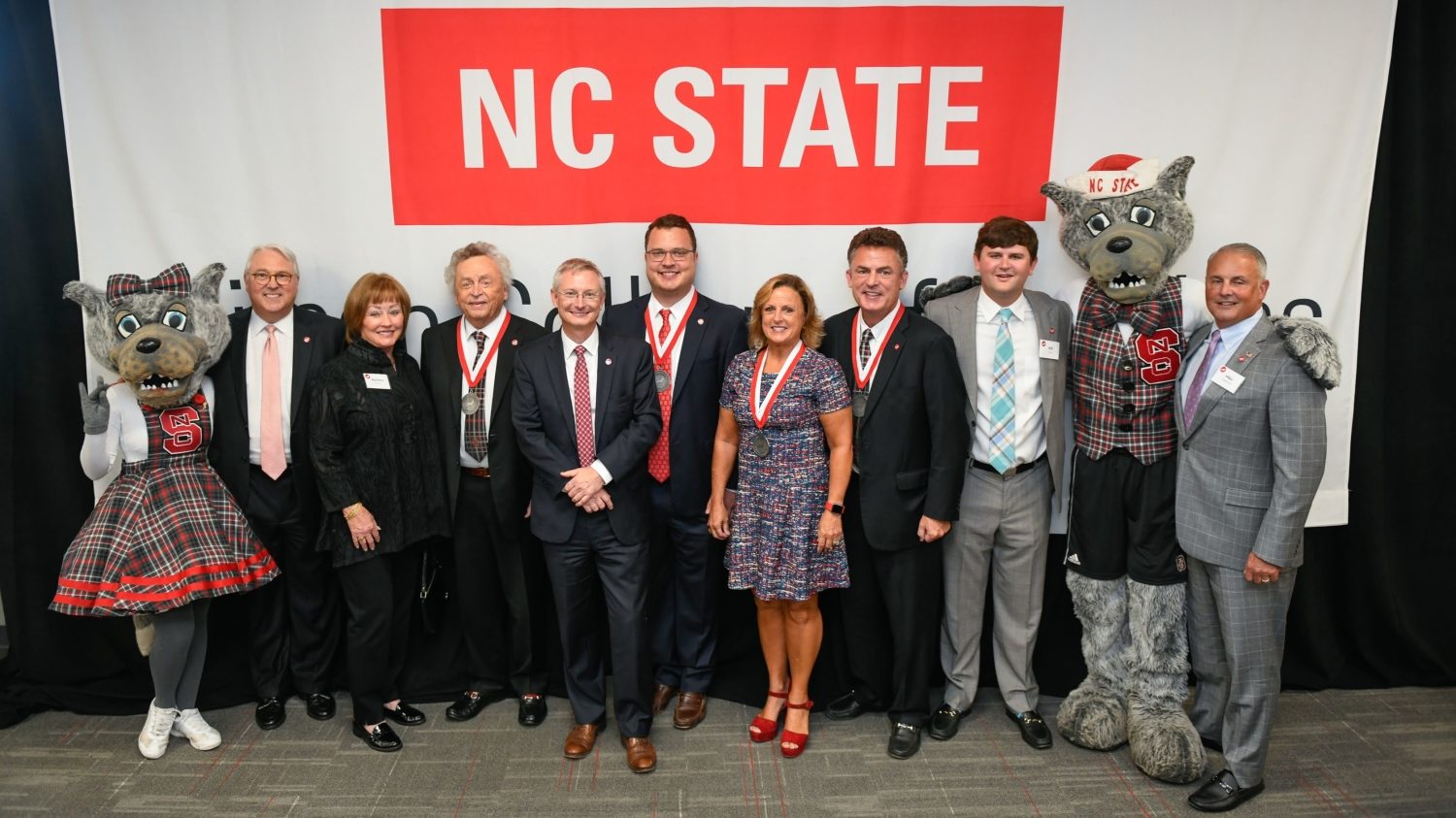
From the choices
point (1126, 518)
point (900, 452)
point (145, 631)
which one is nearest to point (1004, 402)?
point (900, 452)

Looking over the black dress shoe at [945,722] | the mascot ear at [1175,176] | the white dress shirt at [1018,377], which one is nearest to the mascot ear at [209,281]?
the white dress shirt at [1018,377]

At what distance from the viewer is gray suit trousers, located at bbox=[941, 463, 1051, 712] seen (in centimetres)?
298

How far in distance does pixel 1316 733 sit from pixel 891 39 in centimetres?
289

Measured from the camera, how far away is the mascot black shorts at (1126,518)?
283 cm

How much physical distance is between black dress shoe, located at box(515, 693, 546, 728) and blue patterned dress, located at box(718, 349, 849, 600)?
0.93 metres

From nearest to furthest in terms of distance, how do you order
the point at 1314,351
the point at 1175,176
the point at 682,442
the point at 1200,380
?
the point at 1314,351
the point at 1200,380
the point at 1175,176
the point at 682,442

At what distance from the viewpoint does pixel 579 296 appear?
2.76 meters

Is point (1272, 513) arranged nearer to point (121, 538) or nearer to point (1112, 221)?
point (1112, 221)

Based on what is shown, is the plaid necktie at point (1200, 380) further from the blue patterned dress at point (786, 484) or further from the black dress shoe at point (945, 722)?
the black dress shoe at point (945, 722)

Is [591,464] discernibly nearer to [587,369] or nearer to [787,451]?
[587,369]

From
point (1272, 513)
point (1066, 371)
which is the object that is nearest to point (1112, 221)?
point (1066, 371)

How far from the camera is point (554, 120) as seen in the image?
333 centimetres

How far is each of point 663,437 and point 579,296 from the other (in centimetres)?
57

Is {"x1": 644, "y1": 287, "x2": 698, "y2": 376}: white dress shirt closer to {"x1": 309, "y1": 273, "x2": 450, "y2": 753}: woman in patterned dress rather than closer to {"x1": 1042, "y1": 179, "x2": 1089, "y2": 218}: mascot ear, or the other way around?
{"x1": 309, "y1": 273, "x2": 450, "y2": 753}: woman in patterned dress
